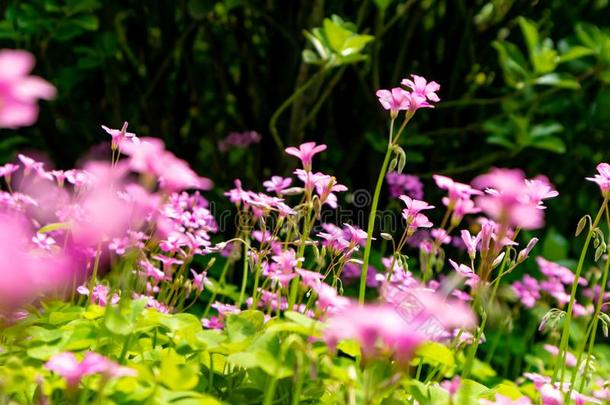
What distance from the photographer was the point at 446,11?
2.91 metres

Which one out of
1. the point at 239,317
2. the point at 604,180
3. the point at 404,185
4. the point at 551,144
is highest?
the point at 604,180

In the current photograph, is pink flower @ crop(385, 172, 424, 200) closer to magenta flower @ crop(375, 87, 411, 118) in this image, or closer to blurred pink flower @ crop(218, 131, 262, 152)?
blurred pink flower @ crop(218, 131, 262, 152)

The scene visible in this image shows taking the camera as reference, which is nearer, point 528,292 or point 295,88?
point 528,292

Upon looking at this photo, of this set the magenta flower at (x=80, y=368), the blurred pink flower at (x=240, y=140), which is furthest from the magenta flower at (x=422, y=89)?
the blurred pink flower at (x=240, y=140)

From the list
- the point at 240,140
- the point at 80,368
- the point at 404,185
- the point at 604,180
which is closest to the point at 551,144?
the point at 404,185

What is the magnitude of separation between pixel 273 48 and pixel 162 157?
208 cm

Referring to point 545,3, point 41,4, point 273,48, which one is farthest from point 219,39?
point 545,3

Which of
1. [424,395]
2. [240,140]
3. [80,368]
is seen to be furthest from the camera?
[240,140]

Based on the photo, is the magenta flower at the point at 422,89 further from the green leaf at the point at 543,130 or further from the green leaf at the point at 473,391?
the green leaf at the point at 543,130

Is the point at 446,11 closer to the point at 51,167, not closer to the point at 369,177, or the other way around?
the point at 369,177

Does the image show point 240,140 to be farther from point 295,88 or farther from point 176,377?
point 176,377

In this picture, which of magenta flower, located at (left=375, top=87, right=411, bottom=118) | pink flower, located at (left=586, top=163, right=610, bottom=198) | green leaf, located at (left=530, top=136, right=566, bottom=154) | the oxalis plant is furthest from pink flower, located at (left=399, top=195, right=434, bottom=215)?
green leaf, located at (left=530, top=136, right=566, bottom=154)

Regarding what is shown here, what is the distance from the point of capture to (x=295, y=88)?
2.64 m

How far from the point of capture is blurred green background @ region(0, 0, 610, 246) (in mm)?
2693
